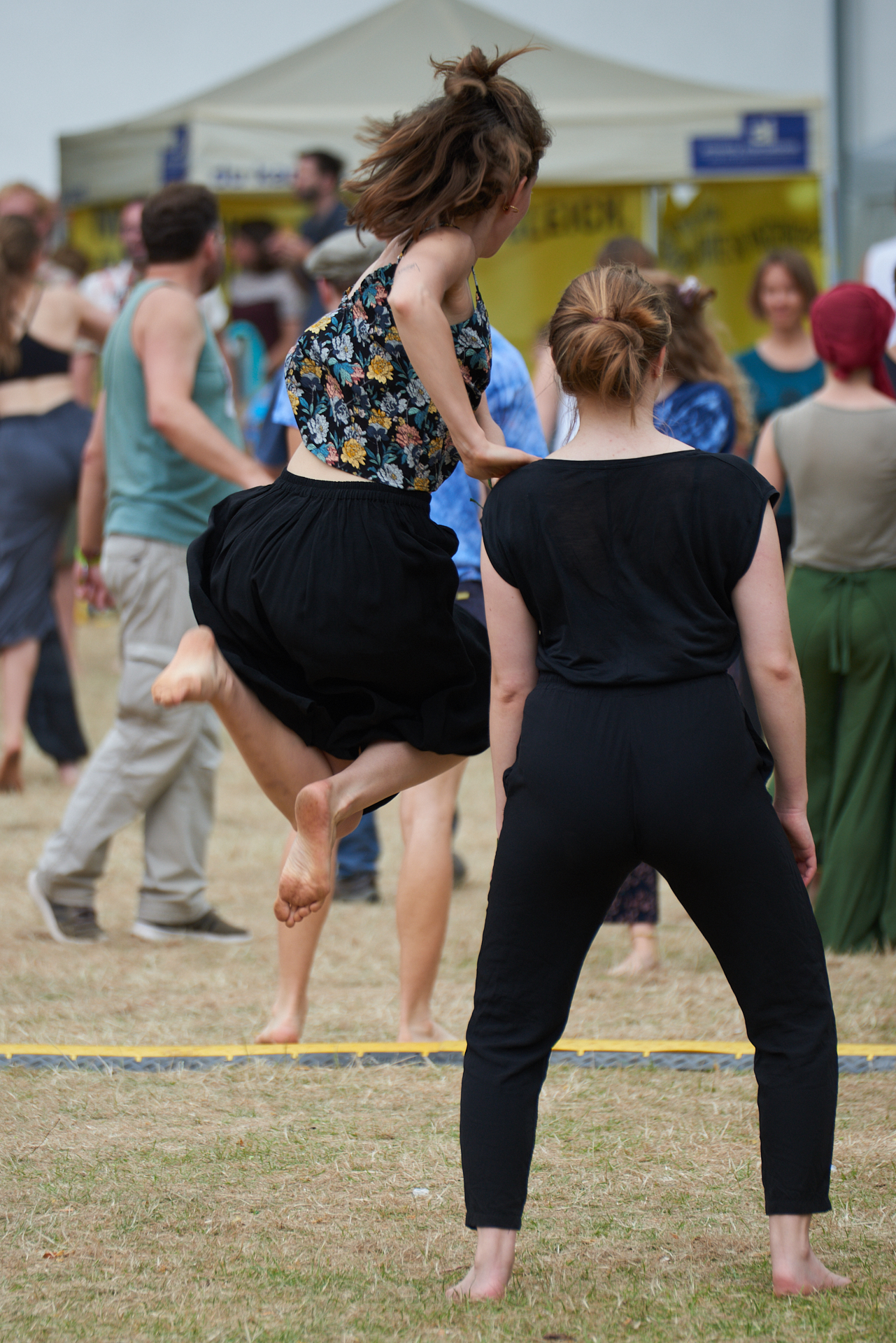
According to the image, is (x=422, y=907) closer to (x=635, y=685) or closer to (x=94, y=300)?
(x=635, y=685)

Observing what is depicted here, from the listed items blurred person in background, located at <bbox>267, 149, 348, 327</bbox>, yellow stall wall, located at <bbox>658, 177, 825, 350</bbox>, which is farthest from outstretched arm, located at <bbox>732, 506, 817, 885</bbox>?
yellow stall wall, located at <bbox>658, 177, 825, 350</bbox>

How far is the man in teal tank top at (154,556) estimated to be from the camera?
191 inches

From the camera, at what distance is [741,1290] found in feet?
8.26

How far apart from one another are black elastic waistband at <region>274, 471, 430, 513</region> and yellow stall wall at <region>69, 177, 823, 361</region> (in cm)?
887

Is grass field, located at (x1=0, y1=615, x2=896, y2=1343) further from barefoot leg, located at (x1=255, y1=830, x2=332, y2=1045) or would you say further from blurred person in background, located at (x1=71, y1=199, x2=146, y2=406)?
blurred person in background, located at (x1=71, y1=199, x2=146, y2=406)

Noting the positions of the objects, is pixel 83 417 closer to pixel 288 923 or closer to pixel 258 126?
pixel 258 126

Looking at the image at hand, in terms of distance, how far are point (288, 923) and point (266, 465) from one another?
2534mm

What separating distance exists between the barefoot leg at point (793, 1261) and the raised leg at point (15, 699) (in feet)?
17.9

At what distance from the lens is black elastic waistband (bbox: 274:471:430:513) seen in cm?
290

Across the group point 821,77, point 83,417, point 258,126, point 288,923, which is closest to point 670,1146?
point 288,923

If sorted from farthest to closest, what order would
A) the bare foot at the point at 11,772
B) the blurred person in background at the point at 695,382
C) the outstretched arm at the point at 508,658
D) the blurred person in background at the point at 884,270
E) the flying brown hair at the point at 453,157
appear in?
the bare foot at the point at 11,772 → the blurred person in background at the point at 884,270 → the blurred person in background at the point at 695,382 → the flying brown hair at the point at 453,157 → the outstretched arm at the point at 508,658

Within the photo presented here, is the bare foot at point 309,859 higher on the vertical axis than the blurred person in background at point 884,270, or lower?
lower

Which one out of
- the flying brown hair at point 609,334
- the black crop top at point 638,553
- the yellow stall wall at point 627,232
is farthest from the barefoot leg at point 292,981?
the yellow stall wall at point 627,232

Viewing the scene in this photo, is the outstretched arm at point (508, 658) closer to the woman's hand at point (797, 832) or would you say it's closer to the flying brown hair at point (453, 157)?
the woman's hand at point (797, 832)
